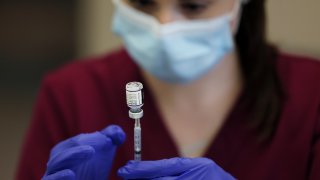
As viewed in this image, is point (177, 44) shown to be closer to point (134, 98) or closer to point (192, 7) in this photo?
point (192, 7)

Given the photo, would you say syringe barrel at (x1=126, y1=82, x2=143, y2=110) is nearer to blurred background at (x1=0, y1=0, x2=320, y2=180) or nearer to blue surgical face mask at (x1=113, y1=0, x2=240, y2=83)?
blue surgical face mask at (x1=113, y1=0, x2=240, y2=83)

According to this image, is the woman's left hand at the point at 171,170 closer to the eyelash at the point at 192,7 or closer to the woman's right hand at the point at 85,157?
the woman's right hand at the point at 85,157

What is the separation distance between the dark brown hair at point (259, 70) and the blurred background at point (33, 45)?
1.17 metres

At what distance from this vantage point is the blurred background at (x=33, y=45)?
7.67 ft

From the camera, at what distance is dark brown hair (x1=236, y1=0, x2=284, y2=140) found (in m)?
1.09

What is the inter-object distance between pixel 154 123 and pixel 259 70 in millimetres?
255

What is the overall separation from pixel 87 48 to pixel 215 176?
5.64 feet

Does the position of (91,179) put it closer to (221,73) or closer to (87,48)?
(221,73)

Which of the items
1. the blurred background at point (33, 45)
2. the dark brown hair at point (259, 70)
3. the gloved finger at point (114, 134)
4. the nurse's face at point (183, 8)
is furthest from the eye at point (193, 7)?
the blurred background at point (33, 45)

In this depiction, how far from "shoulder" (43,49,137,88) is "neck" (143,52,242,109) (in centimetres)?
7

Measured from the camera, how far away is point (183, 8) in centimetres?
104

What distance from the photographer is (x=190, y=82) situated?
112 cm

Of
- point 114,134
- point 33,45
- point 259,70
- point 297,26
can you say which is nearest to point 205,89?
point 259,70

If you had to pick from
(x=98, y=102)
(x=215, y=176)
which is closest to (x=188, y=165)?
(x=215, y=176)
